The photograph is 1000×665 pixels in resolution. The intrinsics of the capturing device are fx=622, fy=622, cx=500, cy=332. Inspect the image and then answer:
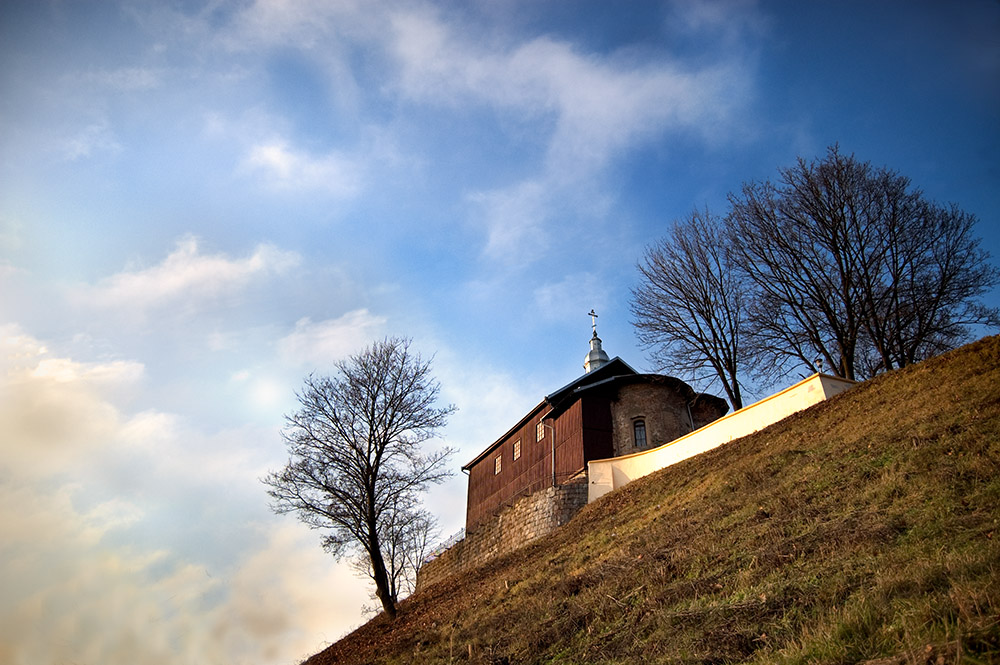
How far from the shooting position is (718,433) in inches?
774

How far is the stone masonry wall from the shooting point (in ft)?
74.7

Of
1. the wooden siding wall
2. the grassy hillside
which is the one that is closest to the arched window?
the wooden siding wall

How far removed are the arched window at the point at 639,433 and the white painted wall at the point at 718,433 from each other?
2.86 metres

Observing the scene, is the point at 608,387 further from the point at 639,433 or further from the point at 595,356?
the point at 595,356

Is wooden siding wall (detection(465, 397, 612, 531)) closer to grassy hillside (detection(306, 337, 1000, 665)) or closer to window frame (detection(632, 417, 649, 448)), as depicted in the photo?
window frame (detection(632, 417, 649, 448))

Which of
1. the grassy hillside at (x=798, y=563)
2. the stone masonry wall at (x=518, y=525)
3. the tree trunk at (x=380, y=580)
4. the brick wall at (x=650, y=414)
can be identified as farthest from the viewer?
the brick wall at (x=650, y=414)

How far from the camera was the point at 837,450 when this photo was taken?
1247 centimetres

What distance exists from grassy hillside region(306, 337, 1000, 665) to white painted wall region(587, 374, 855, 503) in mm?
1016

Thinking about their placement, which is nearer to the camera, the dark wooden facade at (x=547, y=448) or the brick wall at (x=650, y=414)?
the dark wooden facade at (x=547, y=448)

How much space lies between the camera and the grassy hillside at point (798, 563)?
543cm

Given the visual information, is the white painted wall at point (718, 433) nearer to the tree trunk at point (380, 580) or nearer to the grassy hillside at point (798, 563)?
the grassy hillside at point (798, 563)

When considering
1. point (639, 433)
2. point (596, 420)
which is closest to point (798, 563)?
point (596, 420)

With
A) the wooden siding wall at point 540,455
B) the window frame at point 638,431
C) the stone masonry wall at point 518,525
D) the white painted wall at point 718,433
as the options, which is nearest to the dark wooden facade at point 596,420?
the wooden siding wall at point 540,455

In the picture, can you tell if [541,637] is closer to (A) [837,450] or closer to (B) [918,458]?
(B) [918,458]
